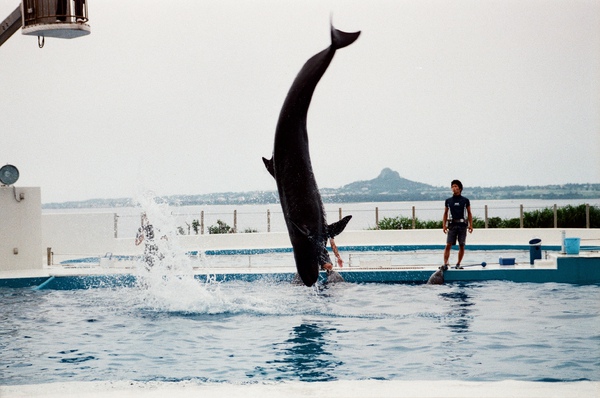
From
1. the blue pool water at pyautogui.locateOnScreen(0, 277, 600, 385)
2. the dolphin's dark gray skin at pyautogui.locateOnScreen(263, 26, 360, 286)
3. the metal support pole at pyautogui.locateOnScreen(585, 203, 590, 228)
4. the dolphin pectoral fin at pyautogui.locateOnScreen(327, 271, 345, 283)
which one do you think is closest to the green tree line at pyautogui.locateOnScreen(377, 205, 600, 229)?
the metal support pole at pyautogui.locateOnScreen(585, 203, 590, 228)

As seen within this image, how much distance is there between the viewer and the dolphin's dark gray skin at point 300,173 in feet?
15.3

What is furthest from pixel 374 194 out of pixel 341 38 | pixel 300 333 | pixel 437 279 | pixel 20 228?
pixel 341 38

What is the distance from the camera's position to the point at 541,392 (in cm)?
300

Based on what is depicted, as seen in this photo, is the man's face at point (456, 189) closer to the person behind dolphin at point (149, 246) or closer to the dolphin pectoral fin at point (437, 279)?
the dolphin pectoral fin at point (437, 279)

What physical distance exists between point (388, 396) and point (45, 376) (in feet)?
8.28

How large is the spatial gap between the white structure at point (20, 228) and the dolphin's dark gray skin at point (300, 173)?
19.0 feet

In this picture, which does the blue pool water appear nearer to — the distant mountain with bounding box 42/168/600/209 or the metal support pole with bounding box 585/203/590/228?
the distant mountain with bounding box 42/168/600/209

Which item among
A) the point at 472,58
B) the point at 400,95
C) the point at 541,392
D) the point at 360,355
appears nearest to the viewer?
the point at 541,392

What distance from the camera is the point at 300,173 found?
468 cm

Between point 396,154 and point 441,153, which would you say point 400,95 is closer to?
A: point 441,153

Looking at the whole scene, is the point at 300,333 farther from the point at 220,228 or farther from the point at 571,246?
the point at 220,228

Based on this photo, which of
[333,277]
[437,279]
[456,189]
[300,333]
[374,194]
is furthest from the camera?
[374,194]

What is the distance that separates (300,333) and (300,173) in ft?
5.73

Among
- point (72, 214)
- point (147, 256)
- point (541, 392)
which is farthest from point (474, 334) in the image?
point (72, 214)
